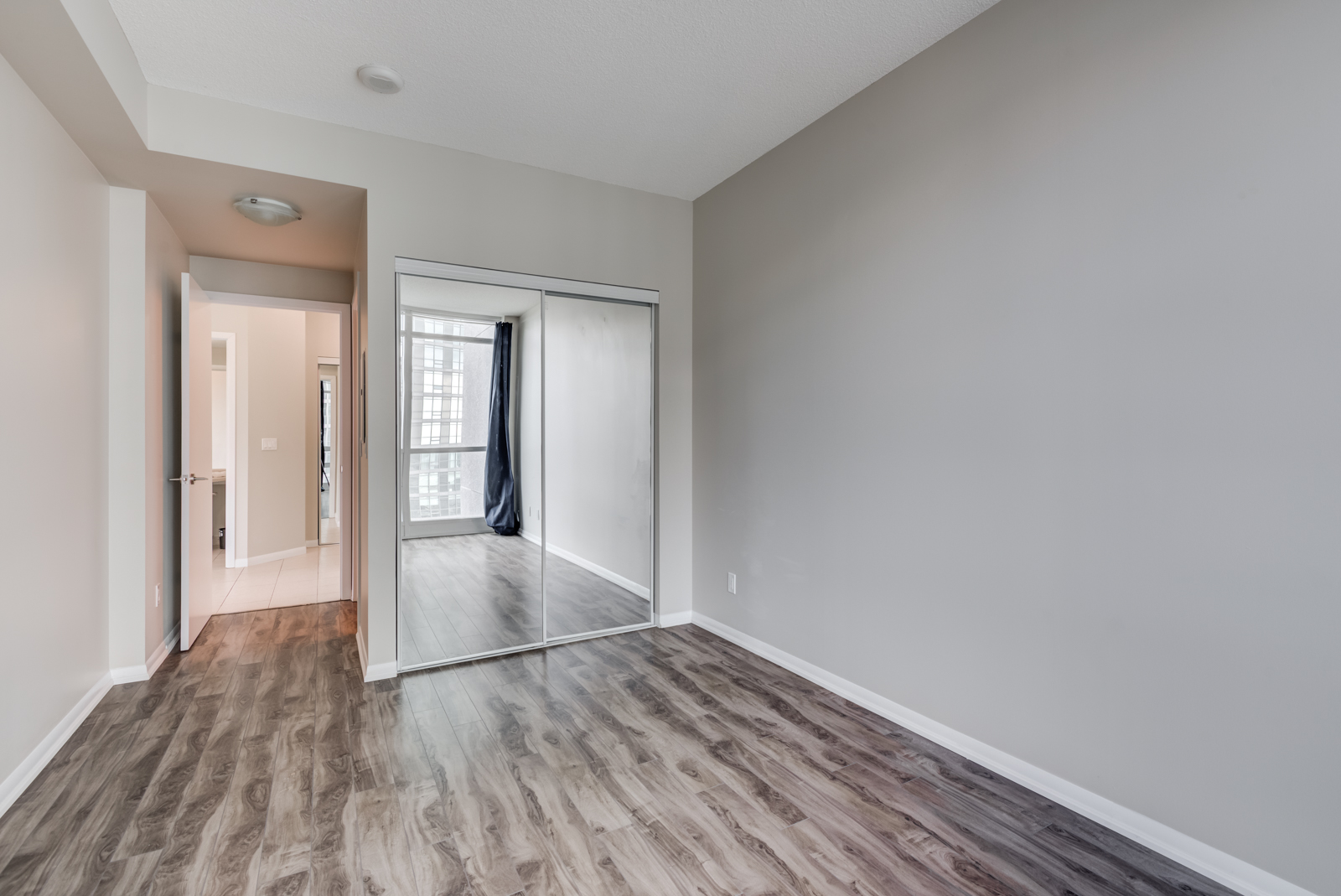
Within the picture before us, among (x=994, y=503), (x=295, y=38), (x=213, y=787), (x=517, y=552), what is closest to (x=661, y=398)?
(x=517, y=552)

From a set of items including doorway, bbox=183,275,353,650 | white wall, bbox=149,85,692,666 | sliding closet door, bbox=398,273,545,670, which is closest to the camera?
white wall, bbox=149,85,692,666

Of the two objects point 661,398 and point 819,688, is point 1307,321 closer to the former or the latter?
point 819,688

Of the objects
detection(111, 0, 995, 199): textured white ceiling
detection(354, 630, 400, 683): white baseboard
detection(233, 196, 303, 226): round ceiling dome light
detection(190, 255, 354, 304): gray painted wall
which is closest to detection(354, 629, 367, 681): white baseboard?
detection(354, 630, 400, 683): white baseboard

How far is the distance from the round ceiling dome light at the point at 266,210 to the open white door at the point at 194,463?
585 mm

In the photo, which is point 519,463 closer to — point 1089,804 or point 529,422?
point 529,422

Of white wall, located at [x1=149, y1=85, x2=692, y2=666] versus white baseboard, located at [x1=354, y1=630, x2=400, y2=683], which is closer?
white wall, located at [x1=149, y1=85, x2=692, y2=666]

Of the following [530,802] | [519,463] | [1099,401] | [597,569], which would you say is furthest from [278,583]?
[1099,401]

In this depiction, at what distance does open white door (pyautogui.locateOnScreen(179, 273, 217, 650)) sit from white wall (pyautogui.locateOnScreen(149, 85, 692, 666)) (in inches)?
41.7

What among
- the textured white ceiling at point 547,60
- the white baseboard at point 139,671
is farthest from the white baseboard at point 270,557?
the textured white ceiling at point 547,60

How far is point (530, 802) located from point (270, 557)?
204 inches

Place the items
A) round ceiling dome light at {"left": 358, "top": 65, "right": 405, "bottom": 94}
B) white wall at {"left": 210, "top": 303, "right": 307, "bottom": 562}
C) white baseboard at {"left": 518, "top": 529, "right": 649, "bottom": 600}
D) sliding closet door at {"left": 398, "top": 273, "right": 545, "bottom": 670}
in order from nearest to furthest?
round ceiling dome light at {"left": 358, "top": 65, "right": 405, "bottom": 94} → sliding closet door at {"left": 398, "top": 273, "right": 545, "bottom": 670} → white baseboard at {"left": 518, "top": 529, "right": 649, "bottom": 600} → white wall at {"left": 210, "top": 303, "right": 307, "bottom": 562}

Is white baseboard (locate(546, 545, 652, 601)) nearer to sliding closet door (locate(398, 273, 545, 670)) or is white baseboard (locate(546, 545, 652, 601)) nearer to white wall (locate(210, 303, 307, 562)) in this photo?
sliding closet door (locate(398, 273, 545, 670))

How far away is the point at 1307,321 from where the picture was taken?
1580 millimetres

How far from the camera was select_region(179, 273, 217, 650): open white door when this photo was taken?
3.51 m
